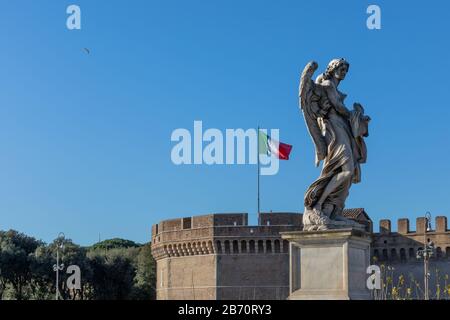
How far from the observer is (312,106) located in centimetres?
893

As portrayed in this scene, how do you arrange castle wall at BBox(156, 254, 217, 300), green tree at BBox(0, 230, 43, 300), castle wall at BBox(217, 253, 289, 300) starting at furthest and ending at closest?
green tree at BBox(0, 230, 43, 300), castle wall at BBox(156, 254, 217, 300), castle wall at BBox(217, 253, 289, 300)

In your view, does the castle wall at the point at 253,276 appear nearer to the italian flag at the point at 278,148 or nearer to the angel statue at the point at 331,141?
the italian flag at the point at 278,148

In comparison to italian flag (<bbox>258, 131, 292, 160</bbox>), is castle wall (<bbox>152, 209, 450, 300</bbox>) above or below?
below

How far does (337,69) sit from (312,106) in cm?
52

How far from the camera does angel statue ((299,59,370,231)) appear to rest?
28.6ft

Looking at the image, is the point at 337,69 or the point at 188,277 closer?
the point at 337,69

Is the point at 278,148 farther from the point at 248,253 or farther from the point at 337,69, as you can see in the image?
the point at 337,69

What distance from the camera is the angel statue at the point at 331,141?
8703 millimetres

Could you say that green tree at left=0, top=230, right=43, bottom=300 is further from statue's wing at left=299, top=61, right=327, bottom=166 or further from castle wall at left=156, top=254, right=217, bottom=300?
statue's wing at left=299, top=61, right=327, bottom=166

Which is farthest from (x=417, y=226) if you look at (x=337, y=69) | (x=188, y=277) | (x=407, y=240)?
(x=337, y=69)

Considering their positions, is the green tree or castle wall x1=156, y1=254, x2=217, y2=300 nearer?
castle wall x1=156, y1=254, x2=217, y2=300

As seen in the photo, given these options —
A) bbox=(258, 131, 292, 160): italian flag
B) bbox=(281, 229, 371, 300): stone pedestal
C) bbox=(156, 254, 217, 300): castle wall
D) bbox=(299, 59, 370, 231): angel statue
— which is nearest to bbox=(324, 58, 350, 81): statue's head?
bbox=(299, 59, 370, 231): angel statue
